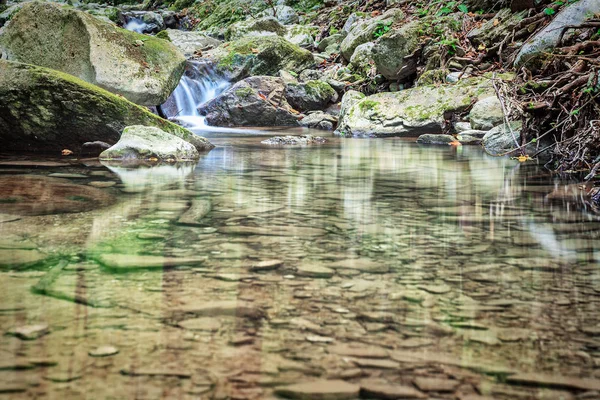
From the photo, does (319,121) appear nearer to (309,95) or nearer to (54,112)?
(309,95)

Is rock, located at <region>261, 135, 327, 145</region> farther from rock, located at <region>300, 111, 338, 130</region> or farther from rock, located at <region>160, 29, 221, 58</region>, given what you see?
rock, located at <region>160, 29, 221, 58</region>

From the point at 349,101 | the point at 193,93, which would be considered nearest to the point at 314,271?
the point at 349,101

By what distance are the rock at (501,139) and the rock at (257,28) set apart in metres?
15.0

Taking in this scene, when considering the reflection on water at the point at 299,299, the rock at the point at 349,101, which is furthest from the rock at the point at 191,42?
the reflection on water at the point at 299,299

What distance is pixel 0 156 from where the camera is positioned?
19.7 ft

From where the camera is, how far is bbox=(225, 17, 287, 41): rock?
21.5 m

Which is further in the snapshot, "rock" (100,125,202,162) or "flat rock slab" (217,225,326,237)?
"rock" (100,125,202,162)

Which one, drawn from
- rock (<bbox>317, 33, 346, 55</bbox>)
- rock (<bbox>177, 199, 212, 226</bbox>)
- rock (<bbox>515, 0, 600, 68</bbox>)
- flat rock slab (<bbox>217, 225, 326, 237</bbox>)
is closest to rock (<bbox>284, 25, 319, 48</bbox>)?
rock (<bbox>317, 33, 346, 55</bbox>)

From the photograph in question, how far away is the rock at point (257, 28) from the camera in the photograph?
70.6 ft

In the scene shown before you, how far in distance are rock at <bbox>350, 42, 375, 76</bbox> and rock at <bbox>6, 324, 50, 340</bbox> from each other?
14846 mm

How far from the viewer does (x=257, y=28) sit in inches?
849

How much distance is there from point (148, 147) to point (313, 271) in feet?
14.8

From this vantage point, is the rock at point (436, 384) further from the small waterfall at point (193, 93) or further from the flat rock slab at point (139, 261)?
the small waterfall at point (193, 93)

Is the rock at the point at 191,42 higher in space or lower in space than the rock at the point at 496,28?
higher
